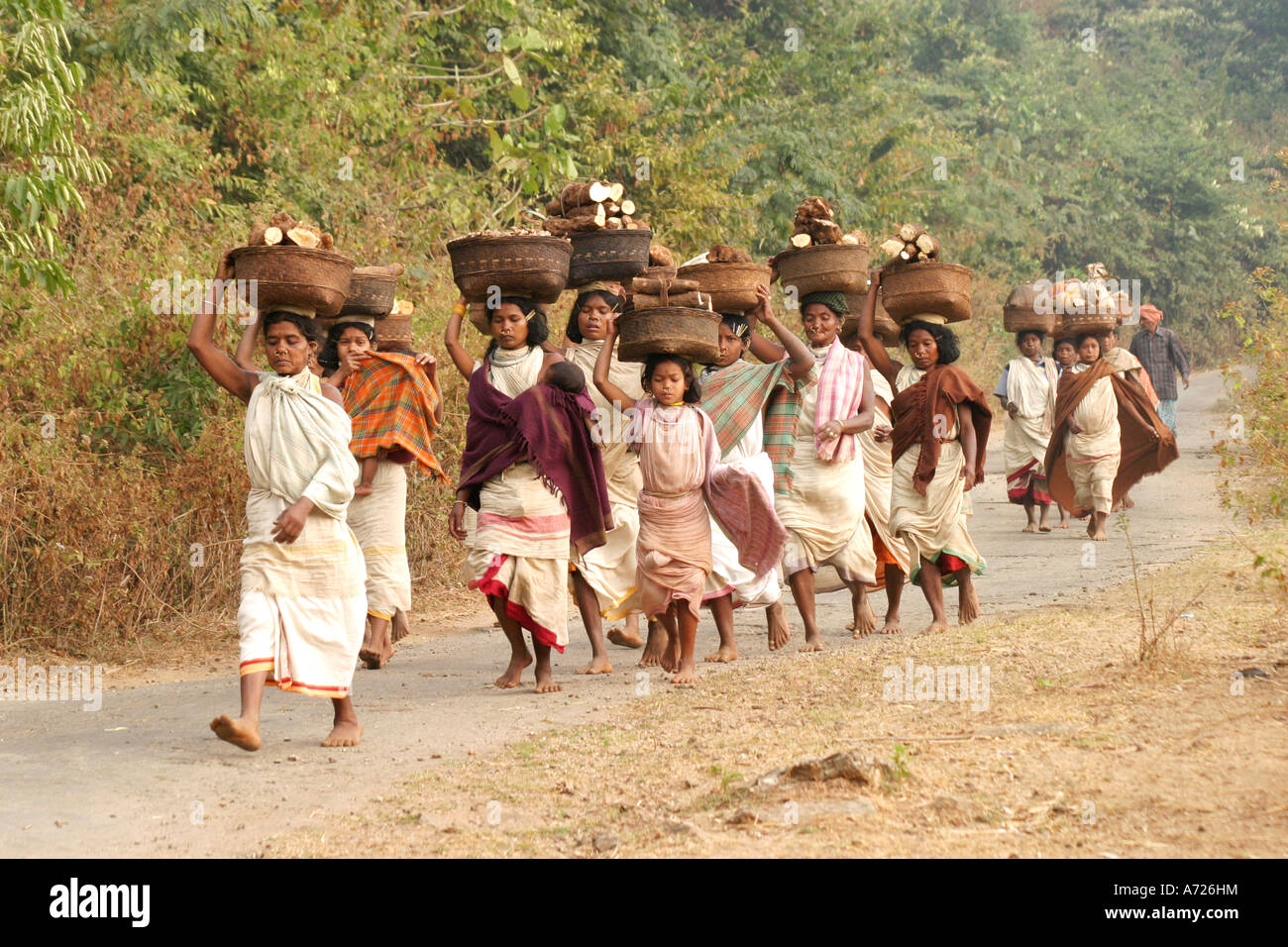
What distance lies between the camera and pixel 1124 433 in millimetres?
15305

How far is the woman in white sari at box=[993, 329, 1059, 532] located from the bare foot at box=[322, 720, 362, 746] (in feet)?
33.0

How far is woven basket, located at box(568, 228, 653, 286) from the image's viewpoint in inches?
350

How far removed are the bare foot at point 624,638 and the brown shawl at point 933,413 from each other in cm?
200

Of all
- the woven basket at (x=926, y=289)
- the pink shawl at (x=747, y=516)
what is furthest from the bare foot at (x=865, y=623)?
the woven basket at (x=926, y=289)

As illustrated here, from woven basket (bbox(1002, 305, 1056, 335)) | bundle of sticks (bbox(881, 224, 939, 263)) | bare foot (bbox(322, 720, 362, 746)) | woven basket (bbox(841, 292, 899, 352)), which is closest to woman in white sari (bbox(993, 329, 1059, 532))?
woven basket (bbox(1002, 305, 1056, 335))

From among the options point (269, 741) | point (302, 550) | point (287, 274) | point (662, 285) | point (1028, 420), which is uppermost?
point (662, 285)

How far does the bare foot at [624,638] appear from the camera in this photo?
9.55 m

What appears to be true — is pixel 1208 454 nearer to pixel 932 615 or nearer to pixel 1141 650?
pixel 932 615

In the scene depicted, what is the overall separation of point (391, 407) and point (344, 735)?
273 cm

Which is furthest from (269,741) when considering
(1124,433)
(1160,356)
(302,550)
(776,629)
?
(1160,356)

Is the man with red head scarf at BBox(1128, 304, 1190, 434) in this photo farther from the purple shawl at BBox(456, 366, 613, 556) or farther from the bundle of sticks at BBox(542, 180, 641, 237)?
the purple shawl at BBox(456, 366, 613, 556)

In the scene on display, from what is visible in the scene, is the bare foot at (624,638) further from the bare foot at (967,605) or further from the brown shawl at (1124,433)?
the brown shawl at (1124,433)

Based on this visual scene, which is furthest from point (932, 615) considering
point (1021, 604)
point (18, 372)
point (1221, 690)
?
point (18, 372)

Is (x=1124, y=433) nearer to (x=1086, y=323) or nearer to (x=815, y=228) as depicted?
(x=1086, y=323)
